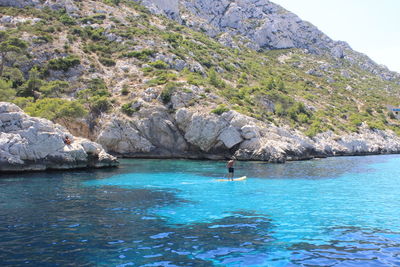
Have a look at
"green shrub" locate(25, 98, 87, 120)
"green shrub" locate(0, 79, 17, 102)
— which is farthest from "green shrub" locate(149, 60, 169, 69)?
"green shrub" locate(0, 79, 17, 102)

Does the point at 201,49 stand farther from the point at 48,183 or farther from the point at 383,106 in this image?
the point at 48,183

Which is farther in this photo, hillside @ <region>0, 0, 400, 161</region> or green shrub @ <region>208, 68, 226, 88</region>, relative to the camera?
green shrub @ <region>208, 68, 226, 88</region>

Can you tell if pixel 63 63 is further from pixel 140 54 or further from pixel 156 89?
pixel 156 89

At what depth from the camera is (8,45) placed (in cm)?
6178

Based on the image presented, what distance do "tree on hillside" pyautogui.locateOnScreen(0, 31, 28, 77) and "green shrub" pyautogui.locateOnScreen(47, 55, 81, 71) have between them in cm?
593

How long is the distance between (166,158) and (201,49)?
5003 centimetres

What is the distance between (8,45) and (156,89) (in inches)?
1201

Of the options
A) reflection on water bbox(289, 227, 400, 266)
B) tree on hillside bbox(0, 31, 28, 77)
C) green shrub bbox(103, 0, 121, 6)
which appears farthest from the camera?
green shrub bbox(103, 0, 121, 6)

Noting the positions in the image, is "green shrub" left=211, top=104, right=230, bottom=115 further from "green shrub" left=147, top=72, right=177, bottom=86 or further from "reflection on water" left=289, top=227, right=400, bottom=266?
"reflection on water" left=289, top=227, right=400, bottom=266

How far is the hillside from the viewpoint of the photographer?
Answer: 2131 inches

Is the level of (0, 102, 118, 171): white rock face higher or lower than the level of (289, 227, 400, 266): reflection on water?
higher

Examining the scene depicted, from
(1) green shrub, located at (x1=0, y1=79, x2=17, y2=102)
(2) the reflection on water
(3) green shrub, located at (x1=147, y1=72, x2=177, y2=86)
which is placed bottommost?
(2) the reflection on water

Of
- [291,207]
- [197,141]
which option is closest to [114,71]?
[197,141]

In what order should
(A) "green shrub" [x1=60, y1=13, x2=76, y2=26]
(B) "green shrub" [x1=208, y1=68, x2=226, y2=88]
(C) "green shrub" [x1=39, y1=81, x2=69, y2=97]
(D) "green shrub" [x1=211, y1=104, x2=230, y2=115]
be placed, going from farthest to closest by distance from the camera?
(A) "green shrub" [x1=60, y1=13, x2=76, y2=26] → (B) "green shrub" [x1=208, y1=68, x2=226, y2=88] → (C) "green shrub" [x1=39, y1=81, x2=69, y2=97] → (D) "green shrub" [x1=211, y1=104, x2=230, y2=115]
